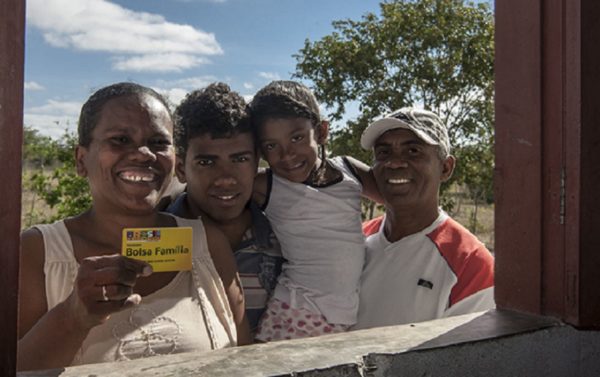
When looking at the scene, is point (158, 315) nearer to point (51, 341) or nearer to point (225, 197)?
point (51, 341)

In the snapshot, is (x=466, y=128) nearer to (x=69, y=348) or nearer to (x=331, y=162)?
(x=331, y=162)

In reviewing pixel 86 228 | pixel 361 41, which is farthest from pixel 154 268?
pixel 361 41

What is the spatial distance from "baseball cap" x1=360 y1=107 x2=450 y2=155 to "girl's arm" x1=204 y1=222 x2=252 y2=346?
1.09 meters

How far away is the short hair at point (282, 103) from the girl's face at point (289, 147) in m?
0.03

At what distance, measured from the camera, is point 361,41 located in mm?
8438

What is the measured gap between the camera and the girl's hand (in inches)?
55.8

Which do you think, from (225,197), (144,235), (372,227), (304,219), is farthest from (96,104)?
(372,227)

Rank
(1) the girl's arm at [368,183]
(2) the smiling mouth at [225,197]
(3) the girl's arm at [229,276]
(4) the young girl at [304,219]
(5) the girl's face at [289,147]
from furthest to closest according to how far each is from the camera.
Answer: (1) the girl's arm at [368,183]
(5) the girl's face at [289,147]
(4) the young girl at [304,219]
(2) the smiling mouth at [225,197]
(3) the girl's arm at [229,276]

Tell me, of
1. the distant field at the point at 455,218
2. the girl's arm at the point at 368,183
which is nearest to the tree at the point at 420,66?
the distant field at the point at 455,218

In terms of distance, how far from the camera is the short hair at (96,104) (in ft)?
6.05

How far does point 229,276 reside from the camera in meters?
2.03

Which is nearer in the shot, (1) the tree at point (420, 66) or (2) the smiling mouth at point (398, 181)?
(2) the smiling mouth at point (398, 181)

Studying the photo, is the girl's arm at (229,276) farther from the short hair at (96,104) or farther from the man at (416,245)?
the man at (416,245)

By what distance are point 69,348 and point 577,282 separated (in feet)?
4.52
